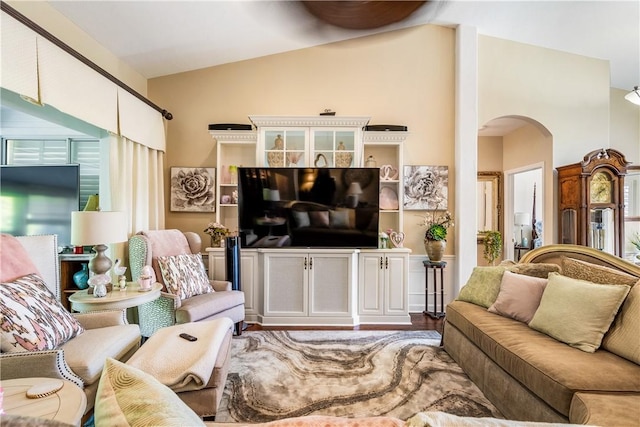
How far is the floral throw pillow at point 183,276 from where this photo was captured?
2869 millimetres

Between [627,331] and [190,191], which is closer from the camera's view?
[627,331]

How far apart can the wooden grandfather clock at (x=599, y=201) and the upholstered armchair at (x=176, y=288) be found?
4.07 m

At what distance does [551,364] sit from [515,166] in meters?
4.54

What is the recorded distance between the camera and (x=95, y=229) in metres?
2.28

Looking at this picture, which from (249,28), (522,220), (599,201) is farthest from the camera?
(522,220)

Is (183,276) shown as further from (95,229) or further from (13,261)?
(13,261)

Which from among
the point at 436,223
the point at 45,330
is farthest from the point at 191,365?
the point at 436,223

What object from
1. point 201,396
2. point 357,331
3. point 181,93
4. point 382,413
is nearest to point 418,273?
point 357,331

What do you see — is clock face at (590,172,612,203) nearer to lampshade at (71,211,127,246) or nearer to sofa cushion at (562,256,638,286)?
sofa cushion at (562,256,638,286)

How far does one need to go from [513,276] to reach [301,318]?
215 centimetres

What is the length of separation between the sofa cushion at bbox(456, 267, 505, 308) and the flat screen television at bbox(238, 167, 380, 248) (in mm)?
1124

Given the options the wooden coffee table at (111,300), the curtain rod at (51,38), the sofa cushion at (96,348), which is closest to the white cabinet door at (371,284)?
the wooden coffee table at (111,300)

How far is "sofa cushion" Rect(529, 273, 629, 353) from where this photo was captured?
173 centimetres

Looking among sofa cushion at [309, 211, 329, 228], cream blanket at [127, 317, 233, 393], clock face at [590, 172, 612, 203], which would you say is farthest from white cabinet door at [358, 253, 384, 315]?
clock face at [590, 172, 612, 203]
